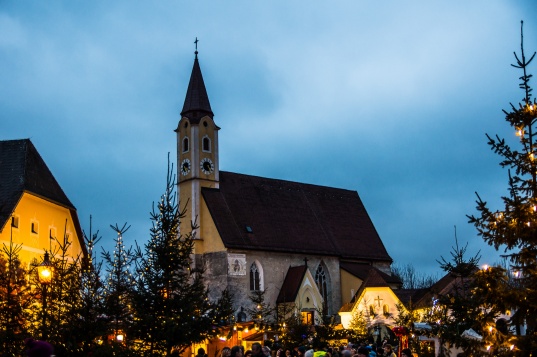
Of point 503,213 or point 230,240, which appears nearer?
point 503,213

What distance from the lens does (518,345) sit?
11945 mm

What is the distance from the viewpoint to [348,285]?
190 feet

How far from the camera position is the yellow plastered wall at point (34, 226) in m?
33.8

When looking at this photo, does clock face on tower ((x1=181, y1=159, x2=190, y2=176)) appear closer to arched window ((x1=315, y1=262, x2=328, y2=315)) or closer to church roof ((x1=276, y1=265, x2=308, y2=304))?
church roof ((x1=276, y1=265, x2=308, y2=304))

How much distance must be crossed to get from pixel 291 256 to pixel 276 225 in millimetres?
2730

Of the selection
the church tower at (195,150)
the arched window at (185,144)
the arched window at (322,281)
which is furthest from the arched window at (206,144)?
the arched window at (322,281)

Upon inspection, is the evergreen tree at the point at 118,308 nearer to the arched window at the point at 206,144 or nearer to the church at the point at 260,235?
the church at the point at 260,235

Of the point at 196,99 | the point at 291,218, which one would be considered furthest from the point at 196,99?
the point at 291,218

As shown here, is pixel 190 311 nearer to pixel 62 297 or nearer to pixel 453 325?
pixel 62 297

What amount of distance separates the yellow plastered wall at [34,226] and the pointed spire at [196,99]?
18.7 m

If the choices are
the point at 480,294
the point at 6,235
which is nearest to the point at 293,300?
the point at 6,235

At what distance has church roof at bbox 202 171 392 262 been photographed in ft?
174

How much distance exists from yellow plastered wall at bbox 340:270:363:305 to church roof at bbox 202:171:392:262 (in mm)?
2104

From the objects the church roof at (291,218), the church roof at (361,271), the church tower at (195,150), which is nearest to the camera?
the church roof at (291,218)
